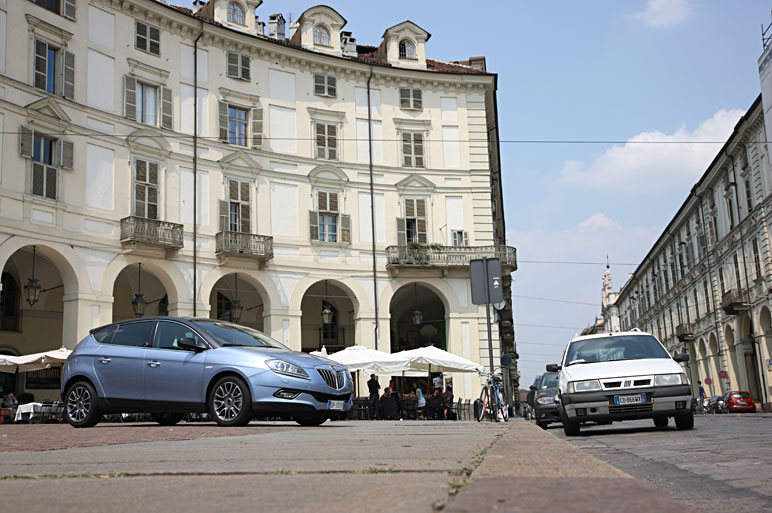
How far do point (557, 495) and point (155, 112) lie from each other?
30099mm

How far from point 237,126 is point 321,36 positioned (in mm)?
6585

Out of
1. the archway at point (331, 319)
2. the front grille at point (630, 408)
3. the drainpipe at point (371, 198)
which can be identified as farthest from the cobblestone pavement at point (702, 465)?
the archway at point (331, 319)

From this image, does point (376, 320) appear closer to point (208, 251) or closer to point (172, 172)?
point (208, 251)

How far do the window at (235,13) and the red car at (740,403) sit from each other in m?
31.0

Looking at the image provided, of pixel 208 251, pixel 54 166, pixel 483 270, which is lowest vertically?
pixel 483 270

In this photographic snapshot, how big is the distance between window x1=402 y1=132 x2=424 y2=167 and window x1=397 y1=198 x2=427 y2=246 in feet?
5.76

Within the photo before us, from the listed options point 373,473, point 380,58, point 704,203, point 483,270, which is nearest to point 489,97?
point 380,58

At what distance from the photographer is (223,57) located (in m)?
33.1

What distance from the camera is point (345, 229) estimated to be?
34.8 metres

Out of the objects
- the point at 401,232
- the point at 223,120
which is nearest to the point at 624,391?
the point at 223,120

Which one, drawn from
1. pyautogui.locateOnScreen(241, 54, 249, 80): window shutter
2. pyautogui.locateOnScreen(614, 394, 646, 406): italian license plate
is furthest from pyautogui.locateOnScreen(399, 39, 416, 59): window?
pyautogui.locateOnScreen(614, 394, 646, 406): italian license plate

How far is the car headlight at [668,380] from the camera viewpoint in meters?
11.5

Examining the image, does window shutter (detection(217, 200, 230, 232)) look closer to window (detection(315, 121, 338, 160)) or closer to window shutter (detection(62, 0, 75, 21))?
window (detection(315, 121, 338, 160))

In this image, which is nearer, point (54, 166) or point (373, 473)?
point (373, 473)
